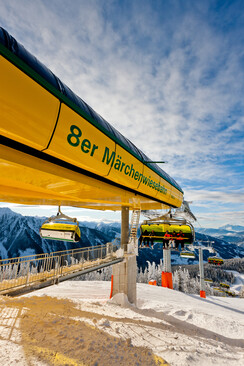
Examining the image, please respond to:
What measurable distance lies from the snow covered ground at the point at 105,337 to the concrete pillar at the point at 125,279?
3.11m

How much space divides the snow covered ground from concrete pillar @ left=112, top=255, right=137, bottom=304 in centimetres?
311

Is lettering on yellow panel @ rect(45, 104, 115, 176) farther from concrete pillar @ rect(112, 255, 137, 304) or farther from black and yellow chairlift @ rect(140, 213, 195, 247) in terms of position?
concrete pillar @ rect(112, 255, 137, 304)

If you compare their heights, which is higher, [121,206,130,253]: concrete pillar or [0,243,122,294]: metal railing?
[121,206,130,253]: concrete pillar

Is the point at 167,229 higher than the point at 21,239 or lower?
higher

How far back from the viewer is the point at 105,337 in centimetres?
655

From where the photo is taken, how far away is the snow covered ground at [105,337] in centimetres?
520

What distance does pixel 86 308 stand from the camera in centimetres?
987

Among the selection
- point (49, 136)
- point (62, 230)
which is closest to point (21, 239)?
point (62, 230)

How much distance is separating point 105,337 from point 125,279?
7058mm

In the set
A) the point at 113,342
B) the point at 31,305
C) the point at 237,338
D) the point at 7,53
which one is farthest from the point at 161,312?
the point at 7,53

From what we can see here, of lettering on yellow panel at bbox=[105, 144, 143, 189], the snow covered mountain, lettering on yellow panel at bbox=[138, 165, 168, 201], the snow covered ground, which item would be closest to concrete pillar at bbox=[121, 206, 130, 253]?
the snow covered ground

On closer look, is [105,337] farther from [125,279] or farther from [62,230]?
[125,279]

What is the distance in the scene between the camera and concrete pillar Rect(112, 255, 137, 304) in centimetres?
1330

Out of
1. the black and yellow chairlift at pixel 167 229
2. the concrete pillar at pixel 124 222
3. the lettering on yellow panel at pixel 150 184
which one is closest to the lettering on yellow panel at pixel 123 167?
the lettering on yellow panel at pixel 150 184
